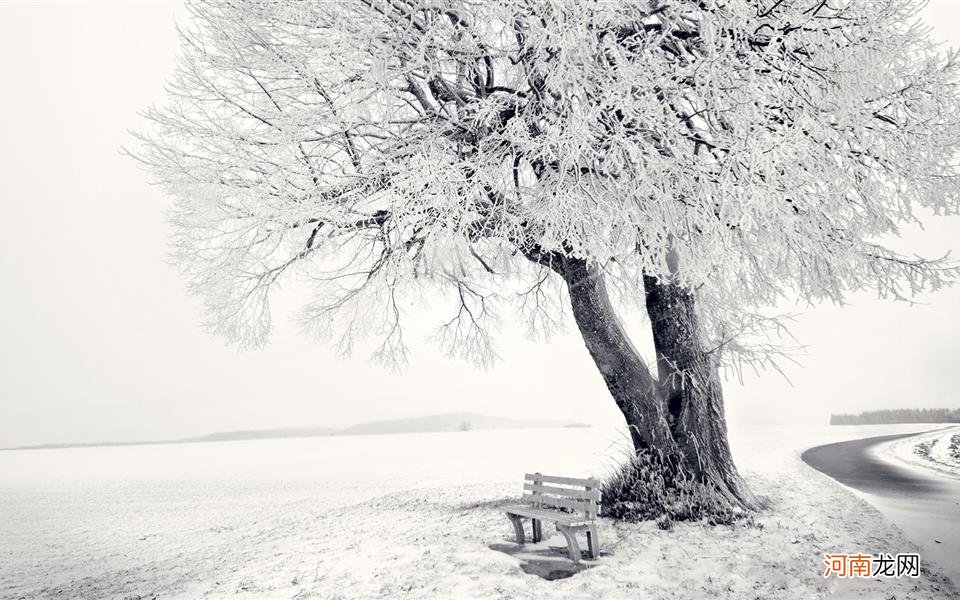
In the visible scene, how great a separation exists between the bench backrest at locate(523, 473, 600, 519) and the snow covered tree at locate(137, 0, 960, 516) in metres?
1.23

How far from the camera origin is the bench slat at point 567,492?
705 centimetres

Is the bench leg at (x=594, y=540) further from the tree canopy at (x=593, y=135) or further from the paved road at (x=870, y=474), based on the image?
the paved road at (x=870, y=474)

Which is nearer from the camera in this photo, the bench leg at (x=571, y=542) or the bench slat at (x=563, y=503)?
the bench leg at (x=571, y=542)

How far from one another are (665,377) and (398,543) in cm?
451

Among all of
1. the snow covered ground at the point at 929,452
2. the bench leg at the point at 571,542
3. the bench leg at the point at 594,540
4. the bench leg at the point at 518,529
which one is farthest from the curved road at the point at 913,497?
the bench leg at the point at 518,529

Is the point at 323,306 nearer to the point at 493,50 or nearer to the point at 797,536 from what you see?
the point at 493,50

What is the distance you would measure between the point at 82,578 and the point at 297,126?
695 cm

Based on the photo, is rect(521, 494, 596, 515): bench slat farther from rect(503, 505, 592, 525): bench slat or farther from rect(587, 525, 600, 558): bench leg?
rect(587, 525, 600, 558): bench leg

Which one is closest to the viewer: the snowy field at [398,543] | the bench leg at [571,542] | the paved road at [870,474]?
the snowy field at [398,543]

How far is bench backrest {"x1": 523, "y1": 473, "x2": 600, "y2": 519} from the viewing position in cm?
702

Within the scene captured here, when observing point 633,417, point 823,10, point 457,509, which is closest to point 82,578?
point 457,509

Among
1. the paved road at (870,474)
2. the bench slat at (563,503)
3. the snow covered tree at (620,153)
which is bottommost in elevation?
the paved road at (870,474)

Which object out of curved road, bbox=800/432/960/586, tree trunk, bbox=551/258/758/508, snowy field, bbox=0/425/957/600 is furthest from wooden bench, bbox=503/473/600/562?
curved road, bbox=800/432/960/586

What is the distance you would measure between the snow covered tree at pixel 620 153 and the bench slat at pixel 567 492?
4.14 ft
